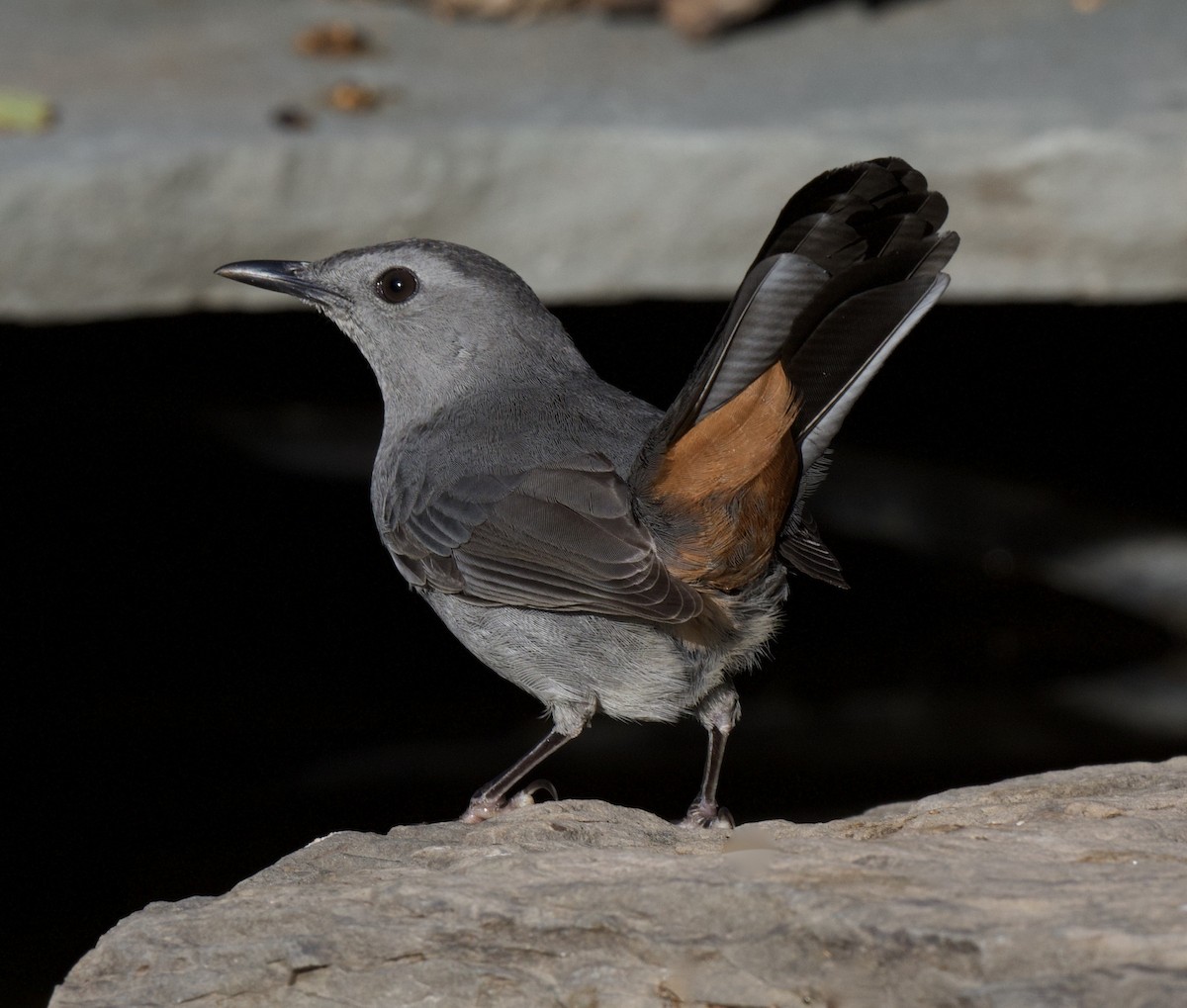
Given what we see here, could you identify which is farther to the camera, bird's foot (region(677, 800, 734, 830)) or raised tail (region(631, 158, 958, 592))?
bird's foot (region(677, 800, 734, 830))

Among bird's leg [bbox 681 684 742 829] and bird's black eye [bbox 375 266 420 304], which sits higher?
bird's black eye [bbox 375 266 420 304]

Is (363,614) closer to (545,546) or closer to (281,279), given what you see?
(281,279)

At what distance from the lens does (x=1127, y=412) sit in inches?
295

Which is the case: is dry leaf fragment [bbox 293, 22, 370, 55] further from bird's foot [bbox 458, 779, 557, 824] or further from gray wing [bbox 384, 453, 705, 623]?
bird's foot [bbox 458, 779, 557, 824]

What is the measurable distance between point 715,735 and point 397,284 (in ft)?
4.84

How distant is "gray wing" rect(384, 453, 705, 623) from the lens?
3344 mm

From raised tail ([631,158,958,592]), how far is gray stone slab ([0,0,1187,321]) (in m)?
1.92

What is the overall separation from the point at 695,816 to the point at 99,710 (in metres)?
4.03

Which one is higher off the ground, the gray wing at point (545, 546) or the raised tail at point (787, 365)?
the raised tail at point (787, 365)

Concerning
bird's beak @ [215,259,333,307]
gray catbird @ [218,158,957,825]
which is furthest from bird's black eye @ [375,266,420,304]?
bird's beak @ [215,259,333,307]

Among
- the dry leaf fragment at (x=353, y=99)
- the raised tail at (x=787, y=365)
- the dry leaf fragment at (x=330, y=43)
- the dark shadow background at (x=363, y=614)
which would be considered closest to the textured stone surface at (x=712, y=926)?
the raised tail at (x=787, y=365)

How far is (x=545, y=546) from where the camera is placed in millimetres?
3518

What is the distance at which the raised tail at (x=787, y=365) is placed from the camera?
3.25 metres

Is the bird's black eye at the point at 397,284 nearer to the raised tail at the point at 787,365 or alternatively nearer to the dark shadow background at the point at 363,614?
the raised tail at the point at 787,365
